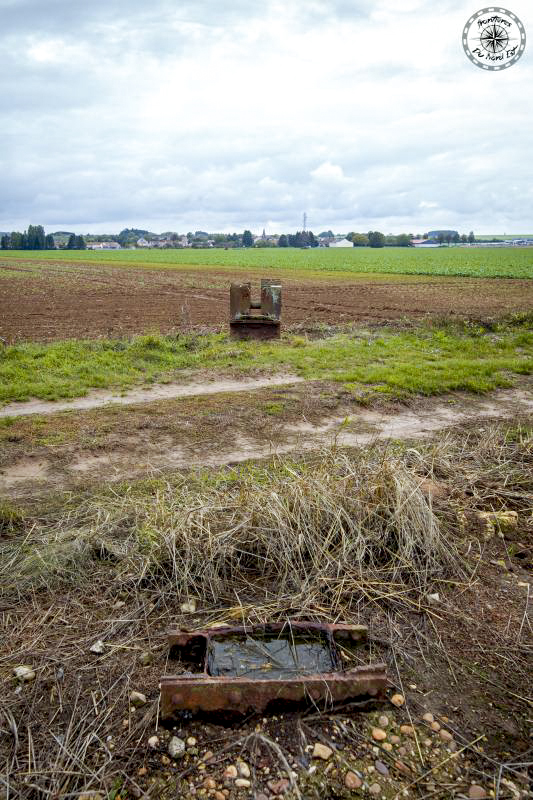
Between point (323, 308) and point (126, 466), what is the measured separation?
49.9 feet

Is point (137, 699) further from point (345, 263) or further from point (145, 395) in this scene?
point (345, 263)

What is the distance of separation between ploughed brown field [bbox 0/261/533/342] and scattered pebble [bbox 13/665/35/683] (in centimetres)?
1144

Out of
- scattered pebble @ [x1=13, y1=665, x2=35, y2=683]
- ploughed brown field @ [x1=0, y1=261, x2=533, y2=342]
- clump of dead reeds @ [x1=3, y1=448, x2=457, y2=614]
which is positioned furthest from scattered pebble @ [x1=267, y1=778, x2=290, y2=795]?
ploughed brown field @ [x1=0, y1=261, x2=533, y2=342]

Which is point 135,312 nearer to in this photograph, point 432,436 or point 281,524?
point 432,436

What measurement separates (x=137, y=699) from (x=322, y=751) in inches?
35.5

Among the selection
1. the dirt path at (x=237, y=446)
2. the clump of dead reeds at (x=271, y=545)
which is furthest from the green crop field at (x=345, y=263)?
the clump of dead reeds at (x=271, y=545)

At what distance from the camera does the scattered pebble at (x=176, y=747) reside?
7.74 ft

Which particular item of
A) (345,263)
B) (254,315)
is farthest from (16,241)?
(254,315)

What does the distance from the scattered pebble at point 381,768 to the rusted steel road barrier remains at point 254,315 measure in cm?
1054

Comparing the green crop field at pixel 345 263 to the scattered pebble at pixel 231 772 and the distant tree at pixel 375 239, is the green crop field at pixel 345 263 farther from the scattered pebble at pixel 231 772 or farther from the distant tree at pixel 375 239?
the distant tree at pixel 375 239

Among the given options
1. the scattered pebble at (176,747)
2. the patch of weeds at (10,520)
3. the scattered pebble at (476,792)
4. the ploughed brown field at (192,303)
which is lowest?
the scattered pebble at (476,792)

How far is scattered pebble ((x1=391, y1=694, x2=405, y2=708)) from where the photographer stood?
2637 mm

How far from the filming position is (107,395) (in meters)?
8.39

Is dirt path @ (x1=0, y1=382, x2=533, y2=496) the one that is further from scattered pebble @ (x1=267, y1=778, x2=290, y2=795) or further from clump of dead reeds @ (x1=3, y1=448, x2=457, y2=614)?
scattered pebble @ (x1=267, y1=778, x2=290, y2=795)
